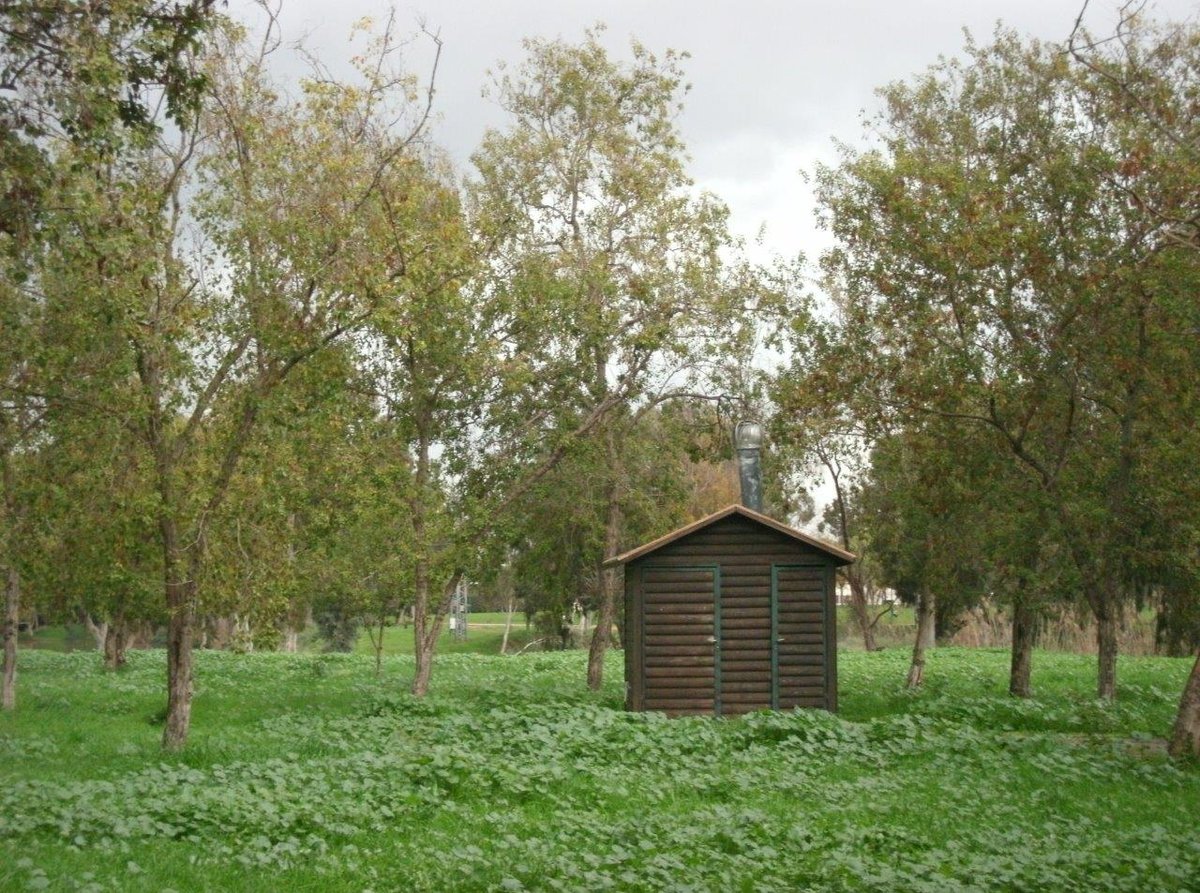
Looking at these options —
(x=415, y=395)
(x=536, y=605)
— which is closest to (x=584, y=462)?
(x=415, y=395)

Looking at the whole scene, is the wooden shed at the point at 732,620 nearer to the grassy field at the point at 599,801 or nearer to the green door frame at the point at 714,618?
the green door frame at the point at 714,618

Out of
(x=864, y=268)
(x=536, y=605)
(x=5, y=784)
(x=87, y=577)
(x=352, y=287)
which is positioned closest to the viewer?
(x=5, y=784)

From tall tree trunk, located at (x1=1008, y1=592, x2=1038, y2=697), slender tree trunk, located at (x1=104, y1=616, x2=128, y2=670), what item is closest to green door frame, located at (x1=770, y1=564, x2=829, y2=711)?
tall tree trunk, located at (x1=1008, y1=592, x2=1038, y2=697)

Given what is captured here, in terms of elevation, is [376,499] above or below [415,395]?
below

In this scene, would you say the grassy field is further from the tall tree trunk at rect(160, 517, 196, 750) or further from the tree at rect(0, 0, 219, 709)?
the tree at rect(0, 0, 219, 709)

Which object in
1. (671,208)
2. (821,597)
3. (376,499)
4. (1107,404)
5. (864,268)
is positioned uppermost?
(671,208)

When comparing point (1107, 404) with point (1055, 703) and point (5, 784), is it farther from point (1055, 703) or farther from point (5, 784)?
point (5, 784)

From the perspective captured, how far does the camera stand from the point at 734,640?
931 inches

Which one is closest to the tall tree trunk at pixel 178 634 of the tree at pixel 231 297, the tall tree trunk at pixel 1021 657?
the tree at pixel 231 297

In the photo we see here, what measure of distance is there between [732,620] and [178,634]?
945cm

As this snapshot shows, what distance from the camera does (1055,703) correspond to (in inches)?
938

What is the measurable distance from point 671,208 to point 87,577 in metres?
13.9

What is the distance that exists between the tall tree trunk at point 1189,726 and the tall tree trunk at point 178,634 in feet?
40.1

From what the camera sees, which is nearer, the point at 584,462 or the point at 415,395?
the point at 415,395
